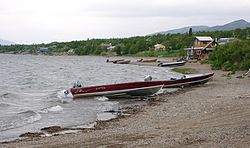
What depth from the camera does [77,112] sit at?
25.0 m

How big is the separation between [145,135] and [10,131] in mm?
7046

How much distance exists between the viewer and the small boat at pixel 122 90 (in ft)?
100.0

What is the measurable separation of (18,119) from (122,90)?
376 inches

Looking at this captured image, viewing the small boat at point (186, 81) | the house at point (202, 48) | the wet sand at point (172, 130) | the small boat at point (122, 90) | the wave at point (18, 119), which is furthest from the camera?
the house at point (202, 48)

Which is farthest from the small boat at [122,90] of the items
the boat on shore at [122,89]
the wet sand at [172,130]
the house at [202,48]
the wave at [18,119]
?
the house at [202,48]

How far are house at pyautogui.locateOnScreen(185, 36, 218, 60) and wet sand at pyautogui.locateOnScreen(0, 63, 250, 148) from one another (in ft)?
217

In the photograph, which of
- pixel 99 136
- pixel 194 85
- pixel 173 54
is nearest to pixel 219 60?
pixel 194 85

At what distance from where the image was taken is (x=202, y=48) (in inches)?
3531

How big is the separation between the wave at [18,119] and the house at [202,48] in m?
66.3

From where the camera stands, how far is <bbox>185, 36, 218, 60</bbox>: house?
291 ft

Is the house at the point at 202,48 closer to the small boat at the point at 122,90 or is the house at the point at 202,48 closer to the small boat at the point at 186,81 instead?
the small boat at the point at 186,81

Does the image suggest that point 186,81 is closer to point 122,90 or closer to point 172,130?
point 122,90

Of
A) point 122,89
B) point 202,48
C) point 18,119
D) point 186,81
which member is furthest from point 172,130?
point 202,48

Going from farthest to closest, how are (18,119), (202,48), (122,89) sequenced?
(202,48) < (122,89) < (18,119)
